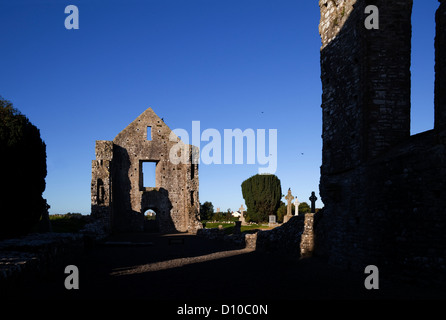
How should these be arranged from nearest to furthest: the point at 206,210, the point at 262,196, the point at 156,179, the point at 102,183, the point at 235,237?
the point at 235,237, the point at 102,183, the point at 156,179, the point at 262,196, the point at 206,210

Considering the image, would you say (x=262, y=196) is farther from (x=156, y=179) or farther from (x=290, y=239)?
(x=290, y=239)

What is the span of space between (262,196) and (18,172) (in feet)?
103

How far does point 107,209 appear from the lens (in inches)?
974

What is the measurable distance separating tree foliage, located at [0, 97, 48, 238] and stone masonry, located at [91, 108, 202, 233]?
11630 mm

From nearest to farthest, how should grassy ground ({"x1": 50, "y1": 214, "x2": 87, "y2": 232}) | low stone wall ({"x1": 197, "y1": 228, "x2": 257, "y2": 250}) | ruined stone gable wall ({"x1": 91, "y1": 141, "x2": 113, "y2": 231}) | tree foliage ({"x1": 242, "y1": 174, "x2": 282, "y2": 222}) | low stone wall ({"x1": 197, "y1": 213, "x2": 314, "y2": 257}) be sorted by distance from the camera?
low stone wall ({"x1": 197, "y1": 213, "x2": 314, "y2": 257}) → low stone wall ({"x1": 197, "y1": 228, "x2": 257, "y2": 250}) → grassy ground ({"x1": 50, "y1": 214, "x2": 87, "y2": 232}) → ruined stone gable wall ({"x1": 91, "y1": 141, "x2": 113, "y2": 231}) → tree foliage ({"x1": 242, "y1": 174, "x2": 282, "y2": 222})

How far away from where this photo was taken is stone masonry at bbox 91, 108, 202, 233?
27.7 meters

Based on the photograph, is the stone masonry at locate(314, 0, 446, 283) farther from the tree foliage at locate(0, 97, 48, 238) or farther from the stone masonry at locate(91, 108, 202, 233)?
the stone masonry at locate(91, 108, 202, 233)

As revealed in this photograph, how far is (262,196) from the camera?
42250 millimetres

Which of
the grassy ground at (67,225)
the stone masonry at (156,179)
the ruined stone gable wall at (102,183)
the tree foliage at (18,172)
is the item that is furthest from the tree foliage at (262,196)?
the tree foliage at (18,172)

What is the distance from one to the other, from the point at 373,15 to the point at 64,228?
1810 cm

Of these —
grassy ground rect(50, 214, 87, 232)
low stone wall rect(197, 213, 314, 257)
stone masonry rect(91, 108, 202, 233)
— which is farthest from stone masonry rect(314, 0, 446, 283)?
stone masonry rect(91, 108, 202, 233)

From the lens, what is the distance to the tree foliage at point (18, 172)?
13.2 metres

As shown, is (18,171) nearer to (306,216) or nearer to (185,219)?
(306,216)

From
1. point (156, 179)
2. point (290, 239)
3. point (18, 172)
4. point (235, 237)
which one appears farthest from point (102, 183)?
point (290, 239)
